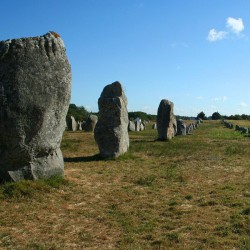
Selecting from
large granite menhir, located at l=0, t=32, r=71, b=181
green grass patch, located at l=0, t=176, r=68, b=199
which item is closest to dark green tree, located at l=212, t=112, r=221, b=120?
large granite menhir, located at l=0, t=32, r=71, b=181

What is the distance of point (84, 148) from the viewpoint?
1984cm

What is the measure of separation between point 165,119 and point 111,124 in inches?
401

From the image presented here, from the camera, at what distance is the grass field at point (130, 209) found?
636 centimetres

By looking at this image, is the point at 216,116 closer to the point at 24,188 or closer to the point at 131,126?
the point at 131,126

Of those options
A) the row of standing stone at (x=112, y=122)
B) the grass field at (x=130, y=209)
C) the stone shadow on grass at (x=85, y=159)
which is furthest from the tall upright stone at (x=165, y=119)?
the grass field at (x=130, y=209)

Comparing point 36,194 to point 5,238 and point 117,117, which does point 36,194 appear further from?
point 117,117

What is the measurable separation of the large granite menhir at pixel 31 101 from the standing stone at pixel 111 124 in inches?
221

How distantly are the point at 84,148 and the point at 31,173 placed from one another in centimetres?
1001

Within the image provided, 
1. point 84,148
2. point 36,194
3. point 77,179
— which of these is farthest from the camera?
point 84,148

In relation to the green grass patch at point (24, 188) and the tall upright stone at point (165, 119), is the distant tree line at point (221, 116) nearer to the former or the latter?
the tall upright stone at point (165, 119)

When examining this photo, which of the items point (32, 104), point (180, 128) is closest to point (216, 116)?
point (180, 128)

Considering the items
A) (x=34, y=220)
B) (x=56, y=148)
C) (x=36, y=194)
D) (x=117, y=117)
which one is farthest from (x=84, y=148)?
(x=34, y=220)

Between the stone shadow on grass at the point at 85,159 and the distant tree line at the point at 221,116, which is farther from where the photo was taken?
the distant tree line at the point at 221,116

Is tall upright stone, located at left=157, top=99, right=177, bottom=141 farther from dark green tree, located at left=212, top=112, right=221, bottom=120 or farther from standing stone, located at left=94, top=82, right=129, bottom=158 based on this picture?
dark green tree, located at left=212, top=112, right=221, bottom=120
